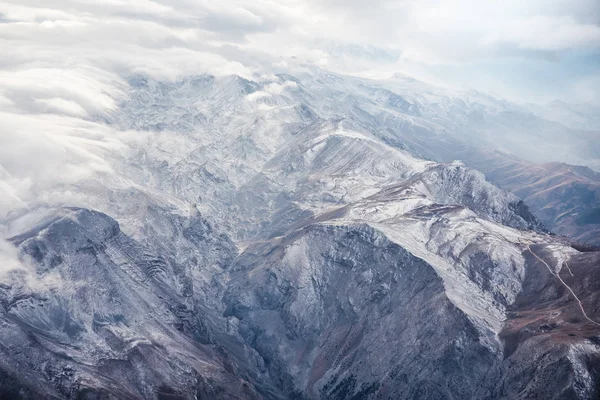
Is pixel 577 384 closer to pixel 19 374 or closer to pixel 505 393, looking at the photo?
Answer: pixel 505 393

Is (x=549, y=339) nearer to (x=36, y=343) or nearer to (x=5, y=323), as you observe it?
(x=36, y=343)

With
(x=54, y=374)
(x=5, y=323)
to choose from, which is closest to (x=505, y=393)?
(x=54, y=374)

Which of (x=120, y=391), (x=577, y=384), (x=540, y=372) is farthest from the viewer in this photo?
(x=120, y=391)

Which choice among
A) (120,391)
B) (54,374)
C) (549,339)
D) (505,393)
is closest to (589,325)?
(549,339)

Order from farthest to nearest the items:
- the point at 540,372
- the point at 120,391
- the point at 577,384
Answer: the point at 120,391 → the point at 540,372 → the point at 577,384

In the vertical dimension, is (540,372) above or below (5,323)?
above

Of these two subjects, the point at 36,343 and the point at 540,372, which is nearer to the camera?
the point at 540,372

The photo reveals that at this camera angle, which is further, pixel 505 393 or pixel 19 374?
pixel 505 393

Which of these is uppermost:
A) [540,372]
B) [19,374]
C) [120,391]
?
[540,372]

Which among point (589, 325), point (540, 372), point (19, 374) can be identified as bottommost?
point (19, 374)
